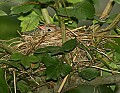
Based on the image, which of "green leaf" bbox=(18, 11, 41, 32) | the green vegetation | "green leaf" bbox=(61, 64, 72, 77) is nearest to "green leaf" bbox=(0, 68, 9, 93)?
the green vegetation

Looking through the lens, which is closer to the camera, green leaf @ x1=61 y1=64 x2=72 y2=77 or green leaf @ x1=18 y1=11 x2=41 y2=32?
green leaf @ x1=61 y1=64 x2=72 y2=77

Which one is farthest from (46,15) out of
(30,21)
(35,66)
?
(35,66)

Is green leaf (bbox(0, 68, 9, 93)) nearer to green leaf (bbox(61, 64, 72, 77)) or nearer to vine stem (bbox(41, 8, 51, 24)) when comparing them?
green leaf (bbox(61, 64, 72, 77))

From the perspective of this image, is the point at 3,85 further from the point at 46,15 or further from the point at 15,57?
the point at 46,15

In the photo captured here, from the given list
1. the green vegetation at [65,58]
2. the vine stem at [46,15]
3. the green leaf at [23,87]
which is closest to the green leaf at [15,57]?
the green vegetation at [65,58]

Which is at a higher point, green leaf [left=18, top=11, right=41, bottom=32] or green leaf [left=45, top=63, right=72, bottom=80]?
green leaf [left=18, top=11, right=41, bottom=32]

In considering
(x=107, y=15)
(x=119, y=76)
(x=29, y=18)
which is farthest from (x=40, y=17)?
(x=119, y=76)

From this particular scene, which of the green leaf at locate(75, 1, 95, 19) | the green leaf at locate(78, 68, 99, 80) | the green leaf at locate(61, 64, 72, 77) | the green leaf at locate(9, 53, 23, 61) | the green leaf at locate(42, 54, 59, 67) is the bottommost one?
the green leaf at locate(78, 68, 99, 80)
